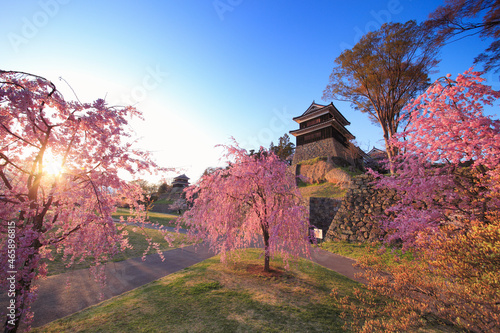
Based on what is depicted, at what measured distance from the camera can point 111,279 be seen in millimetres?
5078

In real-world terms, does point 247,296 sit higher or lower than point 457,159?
lower

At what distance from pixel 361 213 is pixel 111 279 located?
1120 centimetres

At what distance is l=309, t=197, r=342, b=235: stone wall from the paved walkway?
4.48 metres

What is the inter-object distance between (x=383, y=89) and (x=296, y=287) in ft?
47.8

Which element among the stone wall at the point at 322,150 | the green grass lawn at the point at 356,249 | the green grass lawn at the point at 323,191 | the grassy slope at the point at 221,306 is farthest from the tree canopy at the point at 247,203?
the stone wall at the point at 322,150

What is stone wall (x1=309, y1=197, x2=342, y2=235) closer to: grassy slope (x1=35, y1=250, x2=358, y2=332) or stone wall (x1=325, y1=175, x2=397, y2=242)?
stone wall (x1=325, y1=175, x2=397, y2=242)

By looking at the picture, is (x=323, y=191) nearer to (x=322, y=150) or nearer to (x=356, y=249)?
(x=322, y=150)

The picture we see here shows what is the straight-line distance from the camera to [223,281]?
17.1 ft

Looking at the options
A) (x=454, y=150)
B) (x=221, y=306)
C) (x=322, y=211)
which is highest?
(x=454, y=150)

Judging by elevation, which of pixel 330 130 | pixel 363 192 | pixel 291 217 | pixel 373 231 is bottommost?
pixel 373 231

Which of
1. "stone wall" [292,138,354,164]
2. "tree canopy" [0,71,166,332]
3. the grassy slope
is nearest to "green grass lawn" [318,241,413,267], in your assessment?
the grassy slope

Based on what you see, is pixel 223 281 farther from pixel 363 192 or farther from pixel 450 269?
pixel 363 192

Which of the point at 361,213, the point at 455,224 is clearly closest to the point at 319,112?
the point at 361,213

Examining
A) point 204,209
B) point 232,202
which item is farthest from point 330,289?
point 204,209
